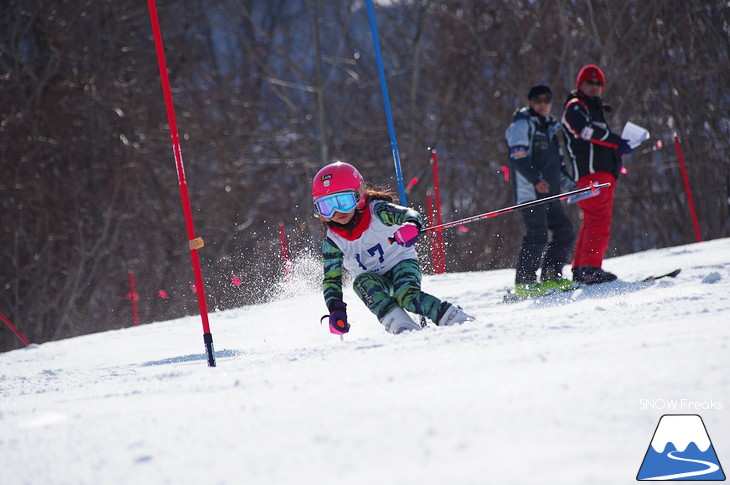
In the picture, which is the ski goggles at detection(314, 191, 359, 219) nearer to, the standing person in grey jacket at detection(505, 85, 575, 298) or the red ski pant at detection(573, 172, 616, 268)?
the standing person in grey jacket at detection(505, 85, 575, 298)

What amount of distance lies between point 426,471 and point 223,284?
18.0 meters

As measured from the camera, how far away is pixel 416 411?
2.18 meters

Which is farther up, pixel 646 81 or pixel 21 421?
pixel 646 81

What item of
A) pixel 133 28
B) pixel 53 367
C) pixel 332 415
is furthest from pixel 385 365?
pixel 133 28

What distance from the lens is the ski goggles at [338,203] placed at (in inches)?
183

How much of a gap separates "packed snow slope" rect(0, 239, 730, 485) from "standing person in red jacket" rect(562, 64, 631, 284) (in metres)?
2.50

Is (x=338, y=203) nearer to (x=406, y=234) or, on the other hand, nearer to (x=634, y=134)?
(x=406, y=234)

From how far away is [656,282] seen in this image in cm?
561

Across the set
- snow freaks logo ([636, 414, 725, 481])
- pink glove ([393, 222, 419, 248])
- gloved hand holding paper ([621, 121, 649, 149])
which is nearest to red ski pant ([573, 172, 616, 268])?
gloved hand holding paper ([621, 121, 649, 149])

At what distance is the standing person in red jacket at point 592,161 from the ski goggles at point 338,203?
86.5 inches

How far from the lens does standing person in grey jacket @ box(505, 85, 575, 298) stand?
6219 mm

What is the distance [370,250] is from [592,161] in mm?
2221

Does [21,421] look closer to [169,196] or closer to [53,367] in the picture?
[53,367]

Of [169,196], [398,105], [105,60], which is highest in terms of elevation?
[105,60]
